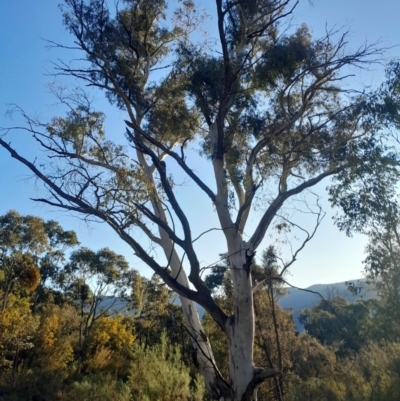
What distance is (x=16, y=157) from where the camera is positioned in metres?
5.02

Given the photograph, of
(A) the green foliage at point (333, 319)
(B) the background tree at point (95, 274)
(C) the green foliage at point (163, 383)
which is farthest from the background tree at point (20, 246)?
(A) the green foliage at point (333, 319)

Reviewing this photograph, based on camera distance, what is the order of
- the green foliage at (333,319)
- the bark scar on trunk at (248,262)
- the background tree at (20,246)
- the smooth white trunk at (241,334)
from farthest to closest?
the green foliage at (333,319) → the background tree at (20,246) → the bark scar on trunk at (248,262) → the smooth white trunk at (241,334)

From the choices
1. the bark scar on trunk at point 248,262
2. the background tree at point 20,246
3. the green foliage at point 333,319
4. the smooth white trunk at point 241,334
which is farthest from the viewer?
the green foliage at point 333,319

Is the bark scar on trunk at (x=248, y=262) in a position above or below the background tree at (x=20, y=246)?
below

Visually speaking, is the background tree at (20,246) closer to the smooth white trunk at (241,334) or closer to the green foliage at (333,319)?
the smooth white trunk at (241,334)

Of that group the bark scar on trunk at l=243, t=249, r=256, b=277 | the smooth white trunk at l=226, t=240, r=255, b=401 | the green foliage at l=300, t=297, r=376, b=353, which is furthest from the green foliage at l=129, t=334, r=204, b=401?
the green foliage at l=300, t=297, r=376, b=353

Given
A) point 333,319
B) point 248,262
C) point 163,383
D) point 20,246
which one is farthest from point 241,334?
point 333,319

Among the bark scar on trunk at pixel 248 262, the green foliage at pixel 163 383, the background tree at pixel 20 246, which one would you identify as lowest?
the green foliage at pixel 163 383

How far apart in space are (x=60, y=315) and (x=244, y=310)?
1370 cm

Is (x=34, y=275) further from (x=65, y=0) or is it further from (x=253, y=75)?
(x=253, y=75)

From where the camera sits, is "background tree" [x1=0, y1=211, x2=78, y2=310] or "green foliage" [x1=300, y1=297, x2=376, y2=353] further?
"green foliage" [x1=300, y1=297, x2=376, y2=353]

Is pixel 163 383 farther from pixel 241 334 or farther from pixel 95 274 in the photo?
pixel 95 274

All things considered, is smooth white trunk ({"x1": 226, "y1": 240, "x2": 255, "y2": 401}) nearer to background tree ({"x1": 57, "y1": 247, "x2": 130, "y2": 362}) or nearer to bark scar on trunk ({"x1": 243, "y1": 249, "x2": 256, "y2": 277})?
bark scar on trunk ({"x1": 243, "y1": 249, "x2": 256, "y2": 277})

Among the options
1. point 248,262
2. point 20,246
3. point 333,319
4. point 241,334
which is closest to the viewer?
point 241,334
